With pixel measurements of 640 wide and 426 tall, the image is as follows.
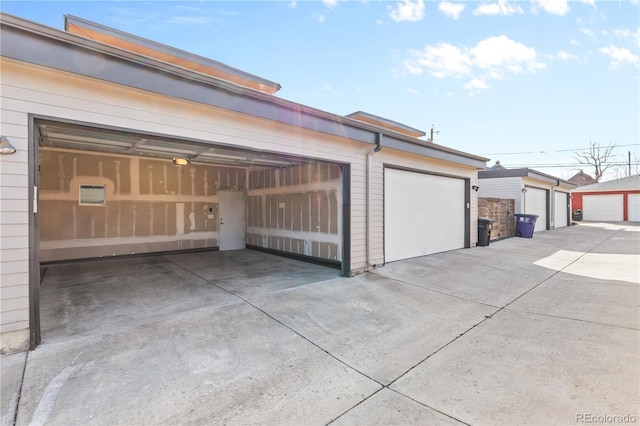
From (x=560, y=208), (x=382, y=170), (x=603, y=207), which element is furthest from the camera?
(x=603, y=207)

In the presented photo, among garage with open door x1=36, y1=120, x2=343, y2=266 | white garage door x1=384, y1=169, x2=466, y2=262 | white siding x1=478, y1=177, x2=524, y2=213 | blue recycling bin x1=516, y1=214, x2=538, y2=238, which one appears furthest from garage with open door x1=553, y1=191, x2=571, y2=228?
garage with open door x1=36, y1=120, x2=343, y2=266

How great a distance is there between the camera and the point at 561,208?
18547 millimetres

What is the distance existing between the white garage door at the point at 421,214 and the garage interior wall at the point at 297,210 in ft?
4.18

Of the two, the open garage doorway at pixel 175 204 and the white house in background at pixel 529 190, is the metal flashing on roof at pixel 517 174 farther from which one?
the open garage doorway at pixel 175 204

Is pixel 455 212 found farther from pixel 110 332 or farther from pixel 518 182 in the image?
pixel 110 332

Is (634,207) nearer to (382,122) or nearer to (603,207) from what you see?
(603,207)

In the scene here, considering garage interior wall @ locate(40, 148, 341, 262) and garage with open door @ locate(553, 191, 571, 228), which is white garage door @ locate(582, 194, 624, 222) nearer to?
garage with open door @ locate(553, 191, 571, 228)

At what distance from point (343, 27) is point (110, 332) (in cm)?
801

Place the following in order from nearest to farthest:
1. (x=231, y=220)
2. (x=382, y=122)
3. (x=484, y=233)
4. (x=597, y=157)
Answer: (x=484, y=233) < (x=231, y=220) < (x=382, y=122) < (x=597, y=157)

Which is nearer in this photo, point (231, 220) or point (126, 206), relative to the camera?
point (126, 206)

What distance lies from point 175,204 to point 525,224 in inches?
542

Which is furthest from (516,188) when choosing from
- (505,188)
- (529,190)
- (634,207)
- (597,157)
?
(597,157)

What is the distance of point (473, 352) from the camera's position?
3.02 metres

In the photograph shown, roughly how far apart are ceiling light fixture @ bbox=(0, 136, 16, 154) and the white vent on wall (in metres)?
5.84
